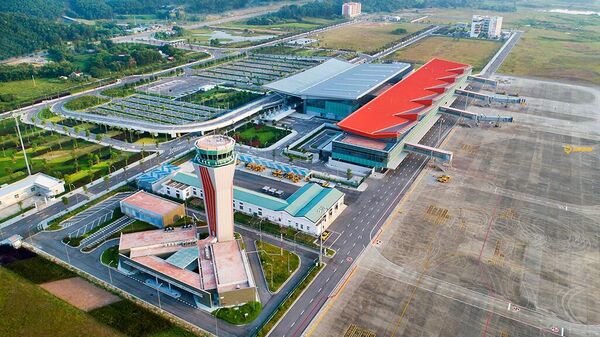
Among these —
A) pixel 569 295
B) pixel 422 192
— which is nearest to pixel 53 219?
pixel 422 192

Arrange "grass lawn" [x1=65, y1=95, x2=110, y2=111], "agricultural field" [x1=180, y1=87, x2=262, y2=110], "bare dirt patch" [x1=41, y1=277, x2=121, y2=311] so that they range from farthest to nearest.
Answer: "agricultural field" [x1=180, y1=87, x2=262, y2=110], "grass lawn" [x1=65, y1=95, x2=110, y2=111], "bare dirt patch" [x1=41, y1=277, x2=121, y2=311]

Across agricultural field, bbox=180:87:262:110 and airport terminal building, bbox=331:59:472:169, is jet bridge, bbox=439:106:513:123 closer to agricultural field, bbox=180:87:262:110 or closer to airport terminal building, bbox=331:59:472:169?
airport terminal building, bbox=331:59:472:169

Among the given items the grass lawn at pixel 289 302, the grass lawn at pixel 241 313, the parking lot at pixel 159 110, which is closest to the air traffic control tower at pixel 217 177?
the grass lawn at pixel 241 313

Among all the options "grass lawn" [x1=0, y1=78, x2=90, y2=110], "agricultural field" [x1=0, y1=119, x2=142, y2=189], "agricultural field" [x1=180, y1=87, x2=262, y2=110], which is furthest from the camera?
"grass lawn" [x1=0, y1=78, x2=90, y2=110]

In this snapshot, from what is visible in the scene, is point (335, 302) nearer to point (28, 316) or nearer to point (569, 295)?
point (569, 295)

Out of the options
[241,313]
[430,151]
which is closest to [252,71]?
[430,151]

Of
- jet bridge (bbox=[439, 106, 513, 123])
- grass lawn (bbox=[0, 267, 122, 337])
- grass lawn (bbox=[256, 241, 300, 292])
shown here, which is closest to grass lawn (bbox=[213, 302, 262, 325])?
grass lawn (bbox=[256, 241, 300, 292])

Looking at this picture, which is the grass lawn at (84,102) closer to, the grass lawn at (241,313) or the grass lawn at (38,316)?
the grass lawn at (38,316)
